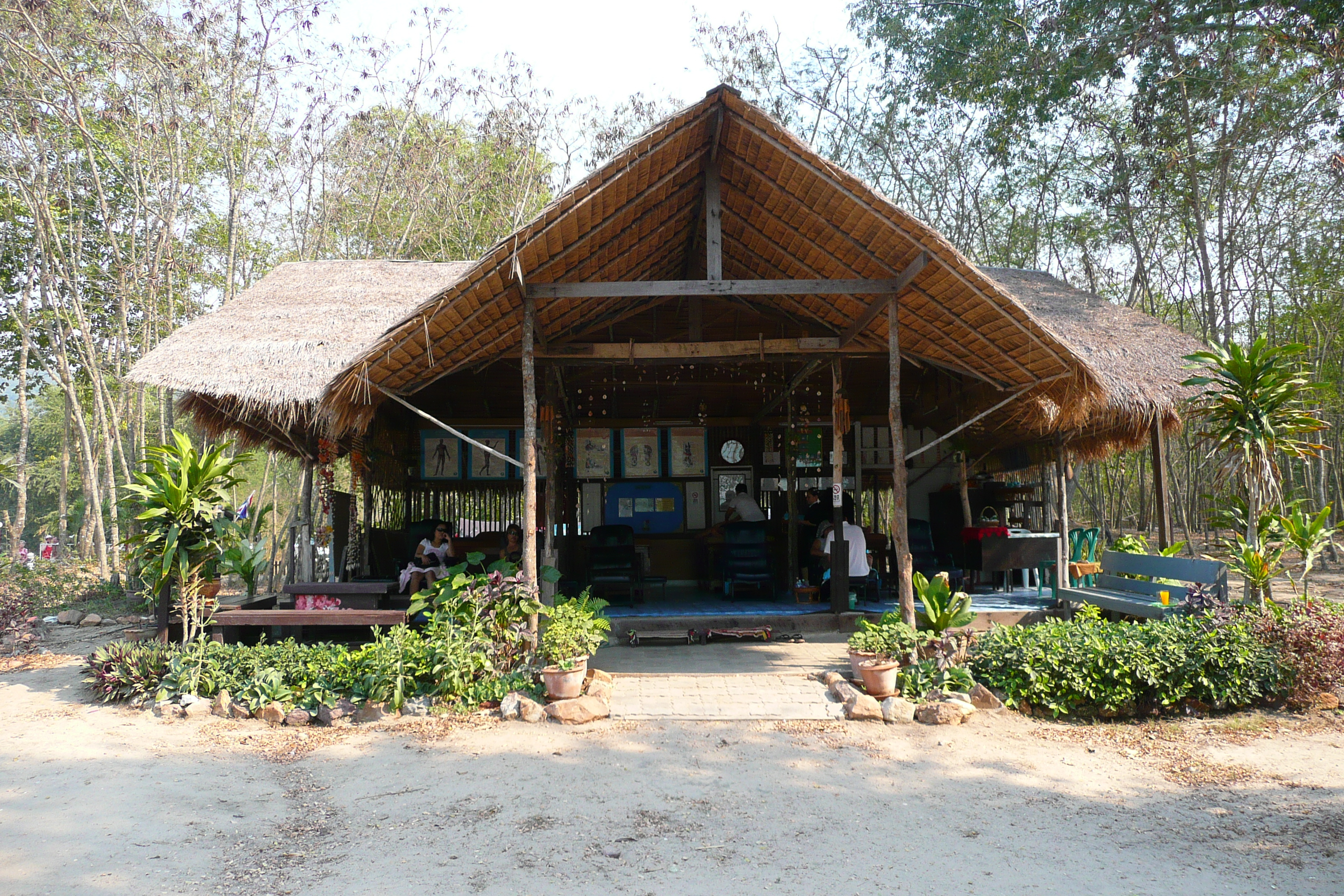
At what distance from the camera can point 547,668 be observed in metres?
5.21

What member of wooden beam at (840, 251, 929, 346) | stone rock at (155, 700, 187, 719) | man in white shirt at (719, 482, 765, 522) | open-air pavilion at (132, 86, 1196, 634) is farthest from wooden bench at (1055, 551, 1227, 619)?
stone rock at (155, 700, 187, 719)

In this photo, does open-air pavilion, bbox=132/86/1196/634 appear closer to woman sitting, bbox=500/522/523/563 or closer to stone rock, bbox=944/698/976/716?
woman sitting, bbox=500/522/523/563

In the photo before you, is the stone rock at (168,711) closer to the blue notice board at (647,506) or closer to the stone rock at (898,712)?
the stone rock at (898,712)

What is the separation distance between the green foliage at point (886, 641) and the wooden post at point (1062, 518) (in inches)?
107

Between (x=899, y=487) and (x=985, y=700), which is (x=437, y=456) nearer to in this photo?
(x=899, y=487)

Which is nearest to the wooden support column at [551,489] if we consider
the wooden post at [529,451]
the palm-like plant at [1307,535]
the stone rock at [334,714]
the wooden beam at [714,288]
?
the wooden post at [529,451]

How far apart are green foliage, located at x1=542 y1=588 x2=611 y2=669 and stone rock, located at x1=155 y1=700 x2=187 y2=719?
2.27m

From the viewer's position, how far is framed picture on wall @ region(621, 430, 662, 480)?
10406 millimetres

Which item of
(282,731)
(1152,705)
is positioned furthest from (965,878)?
(282,731)

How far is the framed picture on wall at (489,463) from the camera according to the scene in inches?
399

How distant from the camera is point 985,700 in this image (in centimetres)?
518

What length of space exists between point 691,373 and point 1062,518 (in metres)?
4.33

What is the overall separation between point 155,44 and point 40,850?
11.0 meters

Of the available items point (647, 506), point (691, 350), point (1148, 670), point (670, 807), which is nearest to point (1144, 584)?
point (1148, 670)
